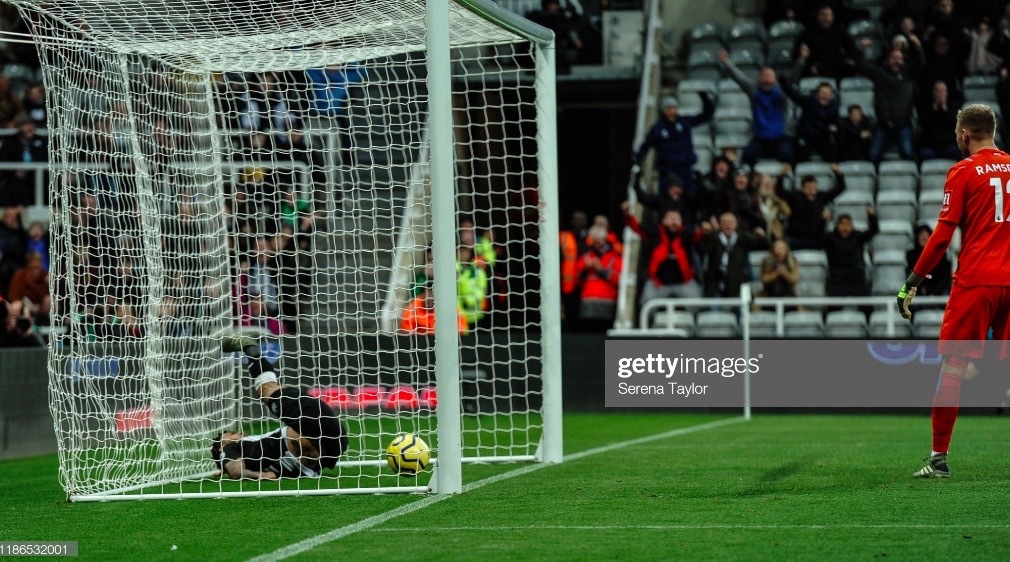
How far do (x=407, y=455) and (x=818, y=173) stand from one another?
10.1m

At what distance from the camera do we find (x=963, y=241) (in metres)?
7.57

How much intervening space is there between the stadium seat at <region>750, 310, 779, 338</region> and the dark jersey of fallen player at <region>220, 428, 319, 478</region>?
802cm

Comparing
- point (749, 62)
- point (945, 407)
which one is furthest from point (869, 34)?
point (945, 407)

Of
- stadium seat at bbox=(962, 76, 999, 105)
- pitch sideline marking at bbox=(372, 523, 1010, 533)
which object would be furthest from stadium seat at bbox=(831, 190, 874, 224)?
pitch sideline marking at bbox=(372, 523, 1010, 533)

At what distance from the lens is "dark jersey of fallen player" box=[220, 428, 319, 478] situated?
8438 mm

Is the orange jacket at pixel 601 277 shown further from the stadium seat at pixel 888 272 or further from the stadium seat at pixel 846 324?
the stadium seat at pixel 888 272

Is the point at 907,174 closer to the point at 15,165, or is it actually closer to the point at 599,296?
the point at 599,296

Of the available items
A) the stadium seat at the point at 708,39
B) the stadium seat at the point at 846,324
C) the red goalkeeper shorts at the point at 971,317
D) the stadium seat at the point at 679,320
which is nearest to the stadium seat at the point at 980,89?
the stadium seat at the point at 708,39

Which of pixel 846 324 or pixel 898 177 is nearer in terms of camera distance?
pixel 846 324

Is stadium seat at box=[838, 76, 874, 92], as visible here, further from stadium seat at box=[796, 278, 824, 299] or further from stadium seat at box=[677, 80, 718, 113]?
stadium seat at box=[796, 278, 824, 299]

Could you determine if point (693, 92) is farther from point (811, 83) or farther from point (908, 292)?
point (908, 292)

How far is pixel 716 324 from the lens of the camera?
1563cm

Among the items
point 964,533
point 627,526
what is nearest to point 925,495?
point 964,533

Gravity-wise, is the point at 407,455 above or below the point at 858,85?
below
